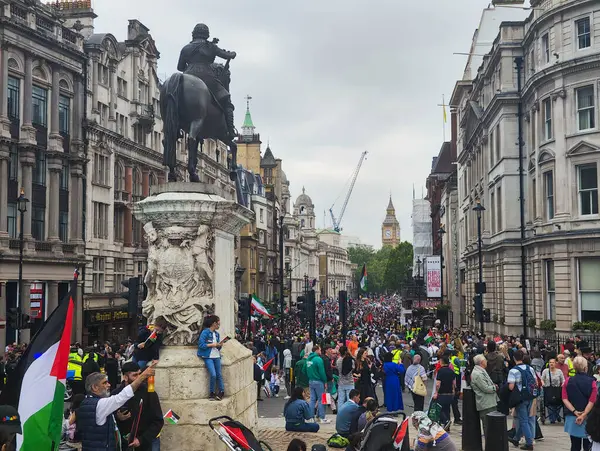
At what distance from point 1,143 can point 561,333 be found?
86.2 feet

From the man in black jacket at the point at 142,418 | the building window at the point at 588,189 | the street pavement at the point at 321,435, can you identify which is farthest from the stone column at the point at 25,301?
the man in black jacket at the point at 142,418

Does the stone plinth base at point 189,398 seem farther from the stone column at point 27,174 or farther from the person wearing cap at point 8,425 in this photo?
the stone column at point 27,174

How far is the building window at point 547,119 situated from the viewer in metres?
35.0

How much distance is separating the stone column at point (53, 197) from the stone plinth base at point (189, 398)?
1184 inches

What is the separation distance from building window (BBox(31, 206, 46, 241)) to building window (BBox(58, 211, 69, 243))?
1353 mm

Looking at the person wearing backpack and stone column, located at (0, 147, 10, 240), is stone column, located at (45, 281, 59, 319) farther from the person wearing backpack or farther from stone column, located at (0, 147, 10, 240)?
the person wearing backpack

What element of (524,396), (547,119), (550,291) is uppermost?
(547,119)

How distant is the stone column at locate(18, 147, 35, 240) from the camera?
3706 centimetres

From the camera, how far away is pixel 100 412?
776cm

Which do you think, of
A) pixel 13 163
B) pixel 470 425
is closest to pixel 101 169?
pixel 13 163

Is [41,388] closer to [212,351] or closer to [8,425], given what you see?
A: [8,425]

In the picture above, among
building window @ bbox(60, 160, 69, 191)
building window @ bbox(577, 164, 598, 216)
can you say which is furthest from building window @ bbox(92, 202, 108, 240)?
building window @ bbox(577, 164, 598, 216)

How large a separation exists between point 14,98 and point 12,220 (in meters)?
5.72

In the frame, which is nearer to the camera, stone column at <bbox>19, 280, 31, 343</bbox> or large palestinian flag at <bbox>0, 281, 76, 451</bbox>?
large palestinian flag at <bbox>0, 281, 76, 451</bbox>
